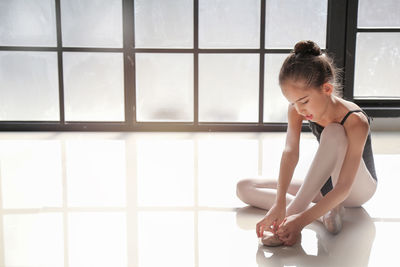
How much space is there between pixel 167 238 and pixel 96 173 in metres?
0.86

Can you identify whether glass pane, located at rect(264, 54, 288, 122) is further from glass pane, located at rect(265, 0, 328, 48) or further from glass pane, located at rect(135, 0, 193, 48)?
glass pane, located at rect(135, 0, 193, 48)

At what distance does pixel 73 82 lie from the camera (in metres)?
3.40

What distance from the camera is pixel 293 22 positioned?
333 centimetres

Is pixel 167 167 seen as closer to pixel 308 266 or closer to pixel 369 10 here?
pixel 308 266

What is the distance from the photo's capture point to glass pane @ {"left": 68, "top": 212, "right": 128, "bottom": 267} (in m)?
1.25

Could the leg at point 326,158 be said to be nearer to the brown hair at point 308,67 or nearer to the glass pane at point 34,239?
the brown hair at point 308,67

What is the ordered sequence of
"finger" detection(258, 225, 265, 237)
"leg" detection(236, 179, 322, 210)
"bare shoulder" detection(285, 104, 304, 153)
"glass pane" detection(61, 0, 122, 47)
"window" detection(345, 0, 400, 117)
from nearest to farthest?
"finger" detection(258, 225, 265, 237) < "bare shoulder" detection(285, 104, 304, 153) < "leg" detection(236, 179, 322, 210) < "window" detection(345, 0, 400, 117) < "glass pane" detection(61, 0, 122, 47)

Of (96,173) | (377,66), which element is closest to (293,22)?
(377,66)

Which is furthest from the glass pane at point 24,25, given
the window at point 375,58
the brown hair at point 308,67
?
the brown hair at point 308,67

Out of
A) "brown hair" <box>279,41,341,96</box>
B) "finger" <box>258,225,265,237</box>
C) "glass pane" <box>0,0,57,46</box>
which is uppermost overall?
"glass pane" <box>0,0,57,46</box>

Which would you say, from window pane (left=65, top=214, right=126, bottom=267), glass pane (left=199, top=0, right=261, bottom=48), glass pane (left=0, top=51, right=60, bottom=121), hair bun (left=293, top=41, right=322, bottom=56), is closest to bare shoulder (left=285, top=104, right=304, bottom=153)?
hair bun (left=293, top=41, right=322, bottom=56)

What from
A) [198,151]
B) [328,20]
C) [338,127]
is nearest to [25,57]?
[198,151]

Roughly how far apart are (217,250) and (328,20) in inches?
91.1

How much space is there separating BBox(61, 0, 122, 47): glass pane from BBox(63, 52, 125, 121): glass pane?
141 millimetres
